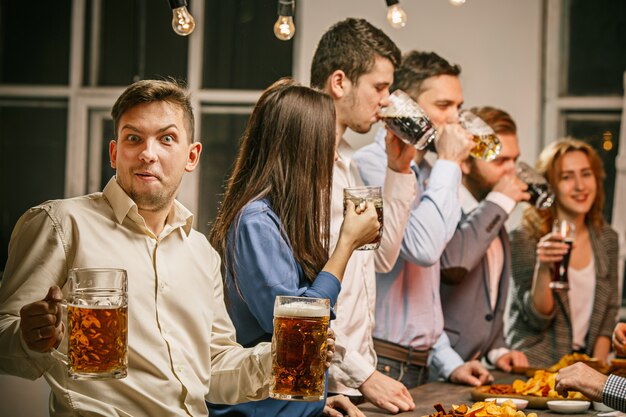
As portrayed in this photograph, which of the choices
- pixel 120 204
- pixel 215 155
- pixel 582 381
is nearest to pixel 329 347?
pixel 120 204

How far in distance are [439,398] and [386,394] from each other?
0.40 metres

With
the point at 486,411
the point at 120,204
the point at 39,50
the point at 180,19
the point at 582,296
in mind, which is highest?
the point at 39,50

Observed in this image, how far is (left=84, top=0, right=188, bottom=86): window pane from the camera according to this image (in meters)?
3.91

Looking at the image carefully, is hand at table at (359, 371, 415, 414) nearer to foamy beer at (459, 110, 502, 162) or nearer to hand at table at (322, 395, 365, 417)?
hand at table at (322, 395, 365, 417)

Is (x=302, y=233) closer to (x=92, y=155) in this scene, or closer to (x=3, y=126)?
(x=92, y=155)

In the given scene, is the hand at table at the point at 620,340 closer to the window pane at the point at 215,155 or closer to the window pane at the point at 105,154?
the window pane at the point at 215,155

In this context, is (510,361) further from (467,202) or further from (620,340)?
(467,202)

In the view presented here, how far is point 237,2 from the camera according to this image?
397 centimetres

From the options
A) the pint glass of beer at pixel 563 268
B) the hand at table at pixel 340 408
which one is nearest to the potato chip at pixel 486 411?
the hand at table at pixel 340 408

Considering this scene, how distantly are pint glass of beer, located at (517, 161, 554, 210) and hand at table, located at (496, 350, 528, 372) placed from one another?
60 cm

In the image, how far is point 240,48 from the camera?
13.0ft

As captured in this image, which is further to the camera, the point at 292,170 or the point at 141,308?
the point at 292,170

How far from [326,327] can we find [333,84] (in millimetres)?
1275

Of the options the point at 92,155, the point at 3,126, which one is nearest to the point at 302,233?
the point at 92,155
